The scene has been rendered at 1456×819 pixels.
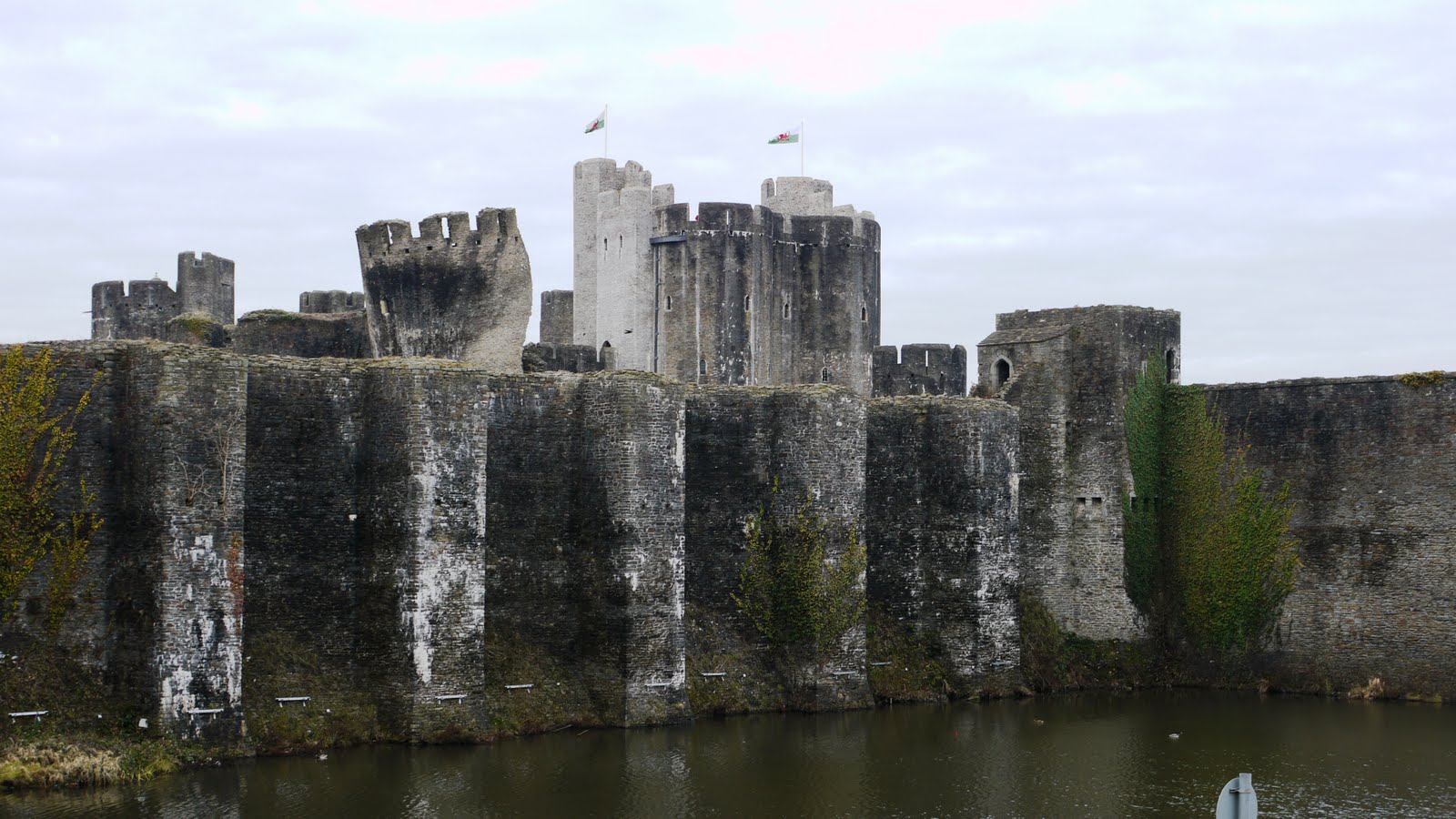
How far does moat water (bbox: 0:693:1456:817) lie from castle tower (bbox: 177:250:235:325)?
21.1 meters

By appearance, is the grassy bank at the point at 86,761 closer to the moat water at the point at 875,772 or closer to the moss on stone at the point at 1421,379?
the moat water at the point at 875,772

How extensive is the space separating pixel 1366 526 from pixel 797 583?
11.0 m

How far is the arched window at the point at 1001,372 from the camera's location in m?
35.5

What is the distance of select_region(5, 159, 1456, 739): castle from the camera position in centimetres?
2383

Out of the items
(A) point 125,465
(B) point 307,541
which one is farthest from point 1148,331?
(A) point 125,465

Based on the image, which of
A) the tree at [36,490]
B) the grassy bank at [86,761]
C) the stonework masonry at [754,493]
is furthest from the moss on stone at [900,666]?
the tree at [36,490]

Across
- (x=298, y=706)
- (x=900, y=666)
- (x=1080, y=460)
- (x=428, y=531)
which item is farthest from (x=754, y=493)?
(x=298, y=706)

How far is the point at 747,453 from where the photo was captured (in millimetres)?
30297

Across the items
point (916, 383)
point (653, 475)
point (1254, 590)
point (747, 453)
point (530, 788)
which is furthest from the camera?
point (916, 383)

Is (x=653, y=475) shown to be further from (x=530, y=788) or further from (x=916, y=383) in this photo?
(x=916, y=383)

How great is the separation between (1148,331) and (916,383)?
11747mm

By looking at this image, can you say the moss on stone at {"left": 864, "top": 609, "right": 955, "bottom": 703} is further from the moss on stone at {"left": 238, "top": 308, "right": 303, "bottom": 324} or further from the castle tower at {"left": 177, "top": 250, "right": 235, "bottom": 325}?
the castle tower at {"left": 177, "top": 250, "right": 235, "bottom": 325}

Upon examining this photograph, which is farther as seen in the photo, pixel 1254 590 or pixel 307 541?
pixel 1254 590

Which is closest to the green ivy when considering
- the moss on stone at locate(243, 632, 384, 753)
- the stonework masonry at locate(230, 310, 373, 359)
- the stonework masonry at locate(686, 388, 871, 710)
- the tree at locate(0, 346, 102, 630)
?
the stonework masonry at locate(686, 388, 871, 710)
